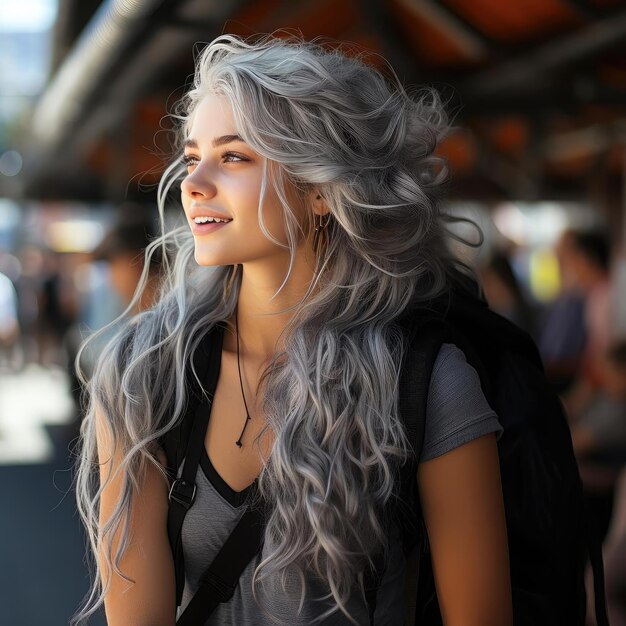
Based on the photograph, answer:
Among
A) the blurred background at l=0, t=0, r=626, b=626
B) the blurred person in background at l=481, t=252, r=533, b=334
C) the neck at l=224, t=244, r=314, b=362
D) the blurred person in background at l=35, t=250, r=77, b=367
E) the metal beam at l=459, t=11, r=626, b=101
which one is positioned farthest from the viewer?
the blurred person in background at l=35, t=250, r=77, b=367

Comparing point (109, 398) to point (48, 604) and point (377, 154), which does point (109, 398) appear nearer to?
point (377, 154)

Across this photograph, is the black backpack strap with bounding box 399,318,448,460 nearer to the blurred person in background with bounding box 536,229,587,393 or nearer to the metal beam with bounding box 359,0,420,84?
the blurred person in background with bounding box 536,229,587,393

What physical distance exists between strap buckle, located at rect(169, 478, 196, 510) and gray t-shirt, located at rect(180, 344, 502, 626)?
0.01 meters

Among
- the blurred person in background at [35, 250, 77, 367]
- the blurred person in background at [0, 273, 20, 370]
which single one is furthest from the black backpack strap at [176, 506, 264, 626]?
the blurred person in background at [0, 273, 20, 370]

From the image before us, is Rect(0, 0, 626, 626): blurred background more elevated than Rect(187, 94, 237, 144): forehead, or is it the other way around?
Rect(0, 0, 626, 626): blurred background

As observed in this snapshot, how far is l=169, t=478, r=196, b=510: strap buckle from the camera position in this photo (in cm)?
163

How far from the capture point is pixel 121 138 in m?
9.84

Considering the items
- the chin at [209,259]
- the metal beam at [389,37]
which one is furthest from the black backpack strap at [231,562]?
the metal beam at [389,37]

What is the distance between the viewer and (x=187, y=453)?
168 cm

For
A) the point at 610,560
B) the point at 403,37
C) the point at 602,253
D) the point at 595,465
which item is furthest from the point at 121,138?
the point at 610,560

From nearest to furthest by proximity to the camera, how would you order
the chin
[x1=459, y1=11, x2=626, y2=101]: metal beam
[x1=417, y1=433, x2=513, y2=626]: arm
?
[x1=417, y1=433, x2=513, y2=626]: arm, the chin, [x1=459, y1=11, x2=626, y2=101]: metal beam

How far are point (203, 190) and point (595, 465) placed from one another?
100 inches

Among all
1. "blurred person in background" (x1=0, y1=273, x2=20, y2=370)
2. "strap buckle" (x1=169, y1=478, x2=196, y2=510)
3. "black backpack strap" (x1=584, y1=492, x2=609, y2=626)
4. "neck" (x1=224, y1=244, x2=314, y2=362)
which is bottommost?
"black backpack strap" (x1=584, y1=492, x2=609, y2=626)

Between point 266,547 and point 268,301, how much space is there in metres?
0.49
